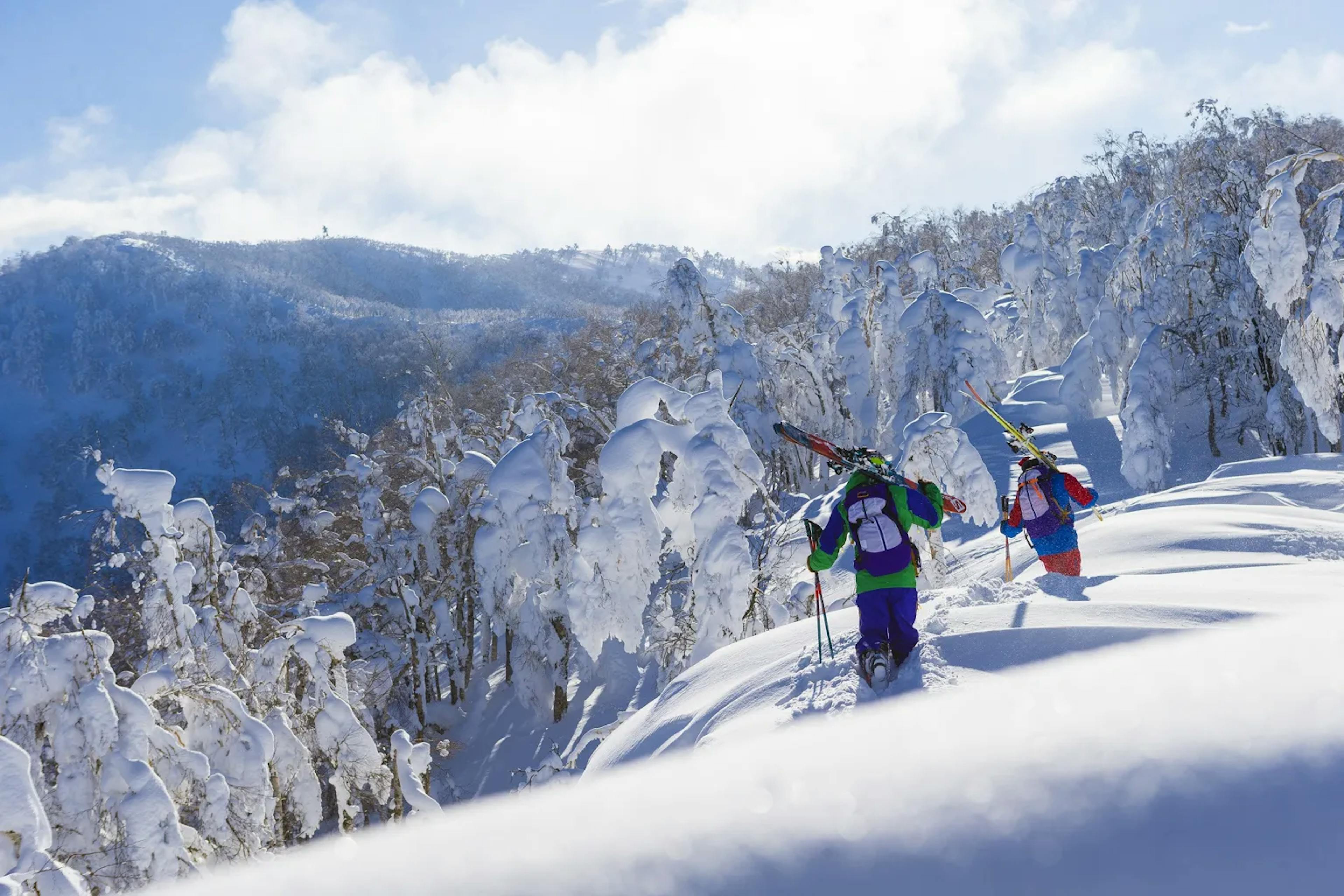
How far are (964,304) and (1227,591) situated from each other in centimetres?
1775

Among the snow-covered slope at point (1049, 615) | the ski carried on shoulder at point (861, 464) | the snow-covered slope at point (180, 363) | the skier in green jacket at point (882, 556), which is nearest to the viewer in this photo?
the snow-covered slope at point (1049, 615)

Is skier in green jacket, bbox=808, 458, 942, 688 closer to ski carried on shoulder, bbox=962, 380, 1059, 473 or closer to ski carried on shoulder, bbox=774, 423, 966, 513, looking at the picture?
ski carried on shoulder, bbox=774, 423, 966, 513

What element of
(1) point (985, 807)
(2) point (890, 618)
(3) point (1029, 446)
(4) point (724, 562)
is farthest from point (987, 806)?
(4) point (724, 562)

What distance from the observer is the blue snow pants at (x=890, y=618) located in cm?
456

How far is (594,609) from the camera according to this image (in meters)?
10.9

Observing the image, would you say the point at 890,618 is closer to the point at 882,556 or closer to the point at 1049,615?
the point at 882,556

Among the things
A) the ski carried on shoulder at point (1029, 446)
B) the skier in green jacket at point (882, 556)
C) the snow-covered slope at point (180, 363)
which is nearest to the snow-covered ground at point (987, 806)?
the skier in green jacket at point (882, 556)

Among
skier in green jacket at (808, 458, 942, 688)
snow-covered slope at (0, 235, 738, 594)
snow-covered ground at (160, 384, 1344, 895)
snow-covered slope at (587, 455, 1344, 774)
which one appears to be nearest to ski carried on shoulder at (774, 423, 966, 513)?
skier in green jacket at (808, 458, 942, 688)

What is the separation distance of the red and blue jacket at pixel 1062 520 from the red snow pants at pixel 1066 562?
0.07 feet

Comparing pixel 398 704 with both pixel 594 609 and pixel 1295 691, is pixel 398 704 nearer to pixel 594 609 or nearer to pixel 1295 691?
pixel 594 609

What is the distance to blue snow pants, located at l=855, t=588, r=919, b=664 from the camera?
15.0 ft

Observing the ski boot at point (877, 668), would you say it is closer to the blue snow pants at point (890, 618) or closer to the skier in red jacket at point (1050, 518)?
the blue snow pants at point (890, 618)

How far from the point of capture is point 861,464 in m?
5.17

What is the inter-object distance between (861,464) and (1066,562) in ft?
9.21
